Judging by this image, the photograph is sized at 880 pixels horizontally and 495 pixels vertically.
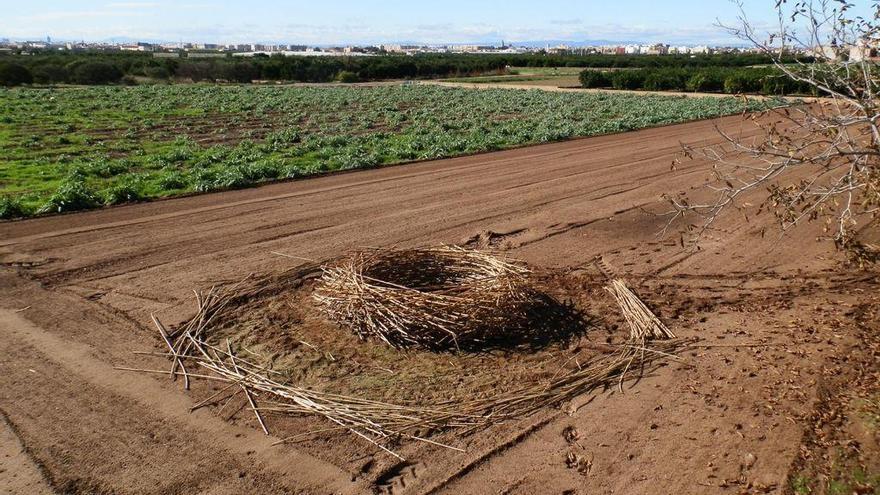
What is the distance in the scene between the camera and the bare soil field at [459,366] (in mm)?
4602

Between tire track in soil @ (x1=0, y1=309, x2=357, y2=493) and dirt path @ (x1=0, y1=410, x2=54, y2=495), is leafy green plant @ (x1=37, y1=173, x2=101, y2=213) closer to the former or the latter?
tire track in soil @ (x1=0, y1=309, x2=357, y2=493)

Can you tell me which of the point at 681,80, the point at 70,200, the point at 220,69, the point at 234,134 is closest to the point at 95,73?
the point at 220,69

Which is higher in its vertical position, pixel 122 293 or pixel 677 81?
pixel 677 81

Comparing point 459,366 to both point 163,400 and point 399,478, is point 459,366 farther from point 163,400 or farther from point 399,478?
point 163,400

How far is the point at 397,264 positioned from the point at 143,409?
3133 mm

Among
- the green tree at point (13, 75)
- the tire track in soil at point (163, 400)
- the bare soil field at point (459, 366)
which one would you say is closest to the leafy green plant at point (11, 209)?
the bare soil field at point (459, 366)

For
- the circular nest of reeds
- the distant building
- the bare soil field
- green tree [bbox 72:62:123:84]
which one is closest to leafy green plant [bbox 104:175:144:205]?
the bare soil field

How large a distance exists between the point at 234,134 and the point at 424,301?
19578 millimetres

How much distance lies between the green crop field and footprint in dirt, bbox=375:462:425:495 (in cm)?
1000

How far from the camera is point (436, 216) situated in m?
11.7

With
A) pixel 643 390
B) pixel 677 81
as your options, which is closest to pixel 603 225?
pixel 643 390

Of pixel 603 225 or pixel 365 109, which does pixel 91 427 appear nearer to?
pixel 603 225

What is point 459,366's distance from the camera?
6.13m

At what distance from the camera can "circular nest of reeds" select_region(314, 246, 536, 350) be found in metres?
6.37
